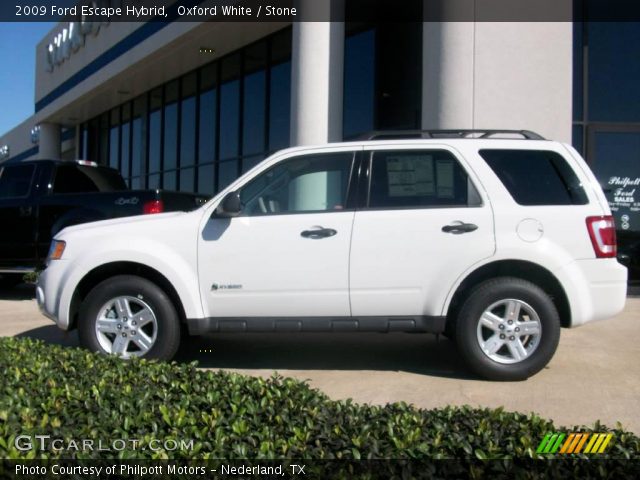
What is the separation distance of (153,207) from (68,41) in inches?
595

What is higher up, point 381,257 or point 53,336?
point 381,257

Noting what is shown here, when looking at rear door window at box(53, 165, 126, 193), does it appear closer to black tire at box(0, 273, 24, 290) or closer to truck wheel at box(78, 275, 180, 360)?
black tire at box(0, 273, 24, 290)

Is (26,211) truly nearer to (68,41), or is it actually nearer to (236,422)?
(236,422)

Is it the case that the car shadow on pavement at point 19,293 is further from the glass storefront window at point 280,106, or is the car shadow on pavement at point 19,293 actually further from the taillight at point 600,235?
the taillight at point 600,235

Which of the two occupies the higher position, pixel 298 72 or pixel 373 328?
pixel 298 72

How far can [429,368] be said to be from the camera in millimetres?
5543

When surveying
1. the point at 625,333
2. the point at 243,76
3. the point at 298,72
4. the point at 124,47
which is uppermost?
the point at 124,47

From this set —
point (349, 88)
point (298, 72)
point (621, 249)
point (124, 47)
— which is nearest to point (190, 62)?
point (124, 47)

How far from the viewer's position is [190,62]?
52.9ft

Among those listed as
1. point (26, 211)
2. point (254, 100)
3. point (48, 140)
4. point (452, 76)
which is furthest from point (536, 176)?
point (48, 140)

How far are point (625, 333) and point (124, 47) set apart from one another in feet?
45.6

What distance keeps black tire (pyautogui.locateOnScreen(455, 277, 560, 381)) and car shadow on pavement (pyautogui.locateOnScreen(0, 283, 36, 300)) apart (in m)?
8.14

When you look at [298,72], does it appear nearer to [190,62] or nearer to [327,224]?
[327,224]

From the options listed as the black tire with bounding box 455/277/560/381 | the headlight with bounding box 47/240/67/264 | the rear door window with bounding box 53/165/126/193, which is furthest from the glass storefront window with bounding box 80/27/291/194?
the black tire with bounding box 455/277/560/381
